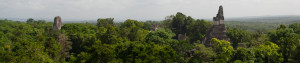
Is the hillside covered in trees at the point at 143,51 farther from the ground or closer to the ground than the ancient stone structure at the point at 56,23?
closer to the ground

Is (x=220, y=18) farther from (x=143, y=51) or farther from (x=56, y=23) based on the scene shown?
(x=56, y=23)

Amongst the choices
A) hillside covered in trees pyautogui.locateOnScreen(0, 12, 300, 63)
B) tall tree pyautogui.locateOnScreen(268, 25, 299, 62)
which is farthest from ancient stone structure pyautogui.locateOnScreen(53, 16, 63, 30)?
tall tree pyautogui.locateOnScreen(268, 25, 299, 62)

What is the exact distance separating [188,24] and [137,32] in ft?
50.5

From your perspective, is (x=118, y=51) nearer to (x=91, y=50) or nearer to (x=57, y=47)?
(x=91, y=50)

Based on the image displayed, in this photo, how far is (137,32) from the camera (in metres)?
36.1

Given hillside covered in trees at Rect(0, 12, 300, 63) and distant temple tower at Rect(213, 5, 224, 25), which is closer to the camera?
hillside covered in trees at Rect(0, 12, 300, 63)

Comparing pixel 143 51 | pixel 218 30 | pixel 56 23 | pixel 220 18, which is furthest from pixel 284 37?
pixel 56 23

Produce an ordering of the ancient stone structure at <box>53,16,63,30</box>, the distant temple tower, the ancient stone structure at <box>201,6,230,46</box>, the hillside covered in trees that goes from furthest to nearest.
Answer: the ancient stone structure at <box>53,16,63,30</box> → the distant temple tower → the ancient stone structure at <box>201,6,230,46</box> → the hillside covered in trees

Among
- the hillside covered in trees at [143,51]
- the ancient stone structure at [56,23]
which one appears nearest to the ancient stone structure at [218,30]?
the hillside covered in trees at [143,51]

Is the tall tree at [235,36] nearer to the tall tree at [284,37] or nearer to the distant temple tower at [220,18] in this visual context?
the distant temple tower at [220,18]

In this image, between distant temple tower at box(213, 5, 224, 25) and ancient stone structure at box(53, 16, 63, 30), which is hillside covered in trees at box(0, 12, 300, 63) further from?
ancient stone structure at box(53, 16, 63, 30)

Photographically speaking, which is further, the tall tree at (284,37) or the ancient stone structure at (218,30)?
the ancient stone structure at (218,30)

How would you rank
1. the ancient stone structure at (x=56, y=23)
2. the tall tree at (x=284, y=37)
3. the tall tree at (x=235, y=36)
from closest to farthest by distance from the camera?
the tall tree at (x=284, y=37)
the tall tree at (x=235, y=36)
the ancient stone structure at (x=56, y=23)

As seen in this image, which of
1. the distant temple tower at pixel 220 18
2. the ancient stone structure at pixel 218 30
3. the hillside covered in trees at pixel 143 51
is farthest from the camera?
the distant temple tower at pixel 220 18
